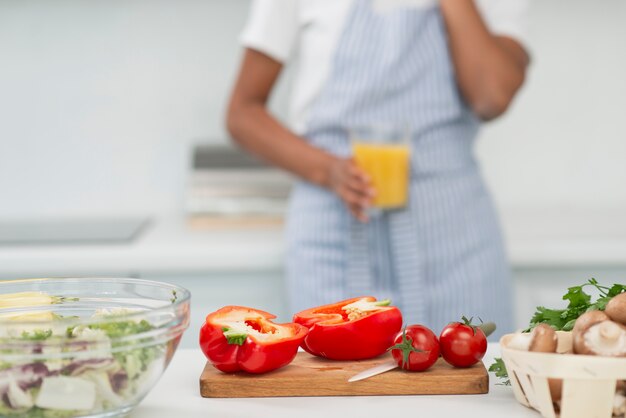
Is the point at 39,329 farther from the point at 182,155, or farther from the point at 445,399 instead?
the point at 182,155

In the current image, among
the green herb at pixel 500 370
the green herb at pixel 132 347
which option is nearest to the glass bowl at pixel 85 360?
the green herb at pixel 132 347

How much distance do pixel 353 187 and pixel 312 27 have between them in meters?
0.35

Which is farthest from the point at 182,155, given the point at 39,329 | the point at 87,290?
the point at 39,329

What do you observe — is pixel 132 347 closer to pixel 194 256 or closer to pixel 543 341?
pixel 543 341

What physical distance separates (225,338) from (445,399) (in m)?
0.20

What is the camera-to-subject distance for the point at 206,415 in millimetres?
→ 777

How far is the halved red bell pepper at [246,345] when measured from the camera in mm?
821

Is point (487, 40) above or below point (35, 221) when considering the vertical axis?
above

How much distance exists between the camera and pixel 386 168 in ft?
5.06

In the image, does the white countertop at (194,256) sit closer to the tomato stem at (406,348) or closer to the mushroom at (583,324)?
the tomato stem at (406,348)

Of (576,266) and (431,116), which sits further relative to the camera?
(576,266)

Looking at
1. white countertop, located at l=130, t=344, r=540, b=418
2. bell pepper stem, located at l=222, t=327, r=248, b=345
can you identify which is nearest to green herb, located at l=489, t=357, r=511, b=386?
white countertop, located at l=130, t=344, r=540, b=418

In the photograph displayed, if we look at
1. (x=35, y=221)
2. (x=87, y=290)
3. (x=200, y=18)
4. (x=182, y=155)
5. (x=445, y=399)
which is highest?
(x=200, y=18)

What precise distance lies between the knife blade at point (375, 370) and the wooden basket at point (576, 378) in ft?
0.44
